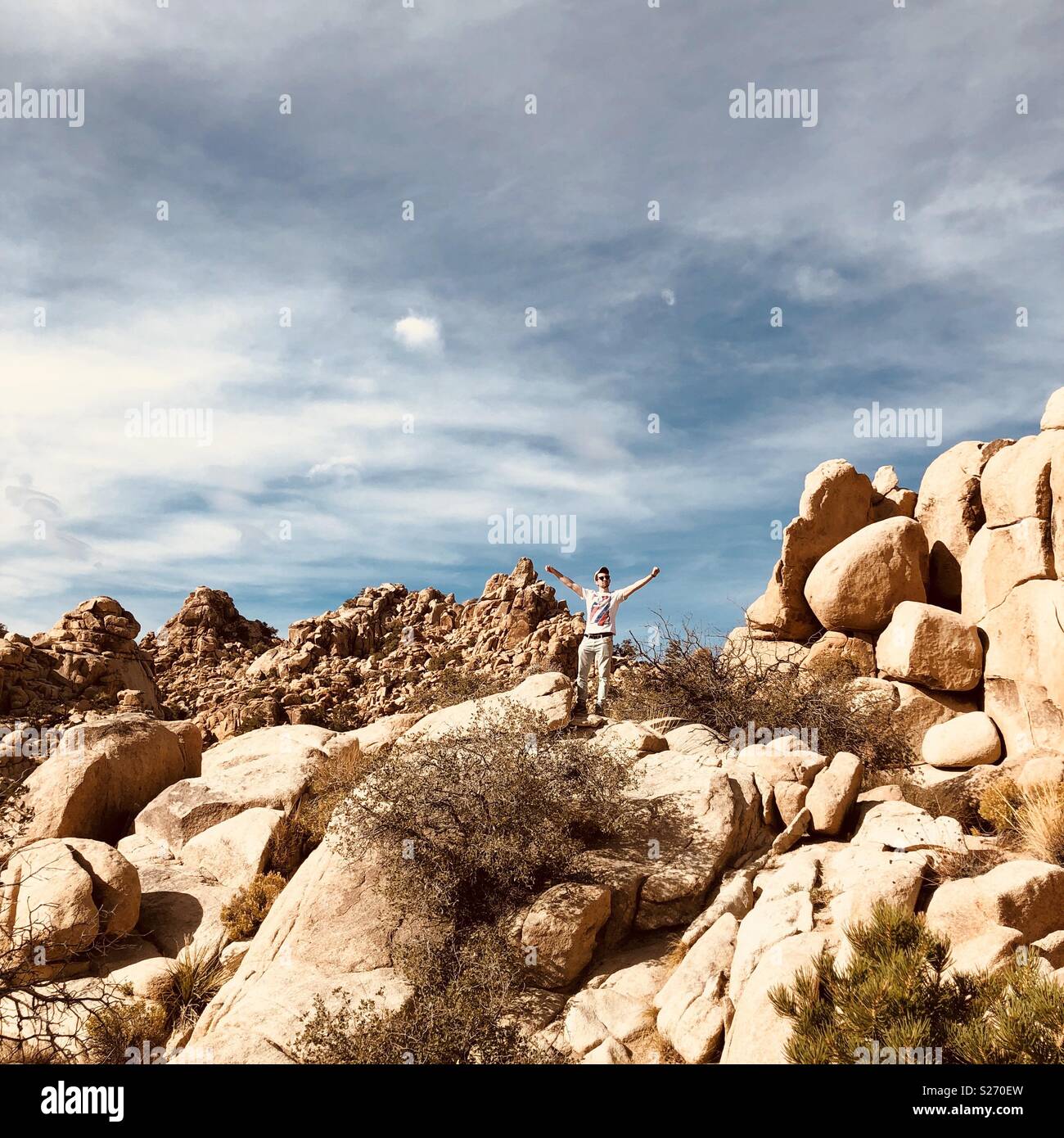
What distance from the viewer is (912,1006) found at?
21.3 ft

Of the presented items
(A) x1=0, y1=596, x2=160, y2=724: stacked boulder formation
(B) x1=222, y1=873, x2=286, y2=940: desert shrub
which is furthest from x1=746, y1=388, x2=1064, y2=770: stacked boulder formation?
(A) x1=0, y1=596, x2=160, y2=724: stacked boulder formation

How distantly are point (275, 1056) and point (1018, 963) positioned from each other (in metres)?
7.44

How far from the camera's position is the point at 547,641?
36.7 m

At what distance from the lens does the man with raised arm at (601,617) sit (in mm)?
14984

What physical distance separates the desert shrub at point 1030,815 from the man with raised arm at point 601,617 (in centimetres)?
611

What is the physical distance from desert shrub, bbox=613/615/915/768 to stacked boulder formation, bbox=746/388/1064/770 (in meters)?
0.79

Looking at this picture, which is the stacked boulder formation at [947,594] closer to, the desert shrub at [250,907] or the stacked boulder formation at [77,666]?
the desert shrub at [250,907]

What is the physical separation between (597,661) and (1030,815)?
290 inches

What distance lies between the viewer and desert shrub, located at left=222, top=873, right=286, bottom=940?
511 inches

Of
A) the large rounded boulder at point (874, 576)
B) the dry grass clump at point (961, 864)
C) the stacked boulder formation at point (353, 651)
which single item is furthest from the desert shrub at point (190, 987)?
the stacked boulder formation at point (353, 651)

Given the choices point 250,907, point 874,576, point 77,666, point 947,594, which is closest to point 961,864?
point 250,907

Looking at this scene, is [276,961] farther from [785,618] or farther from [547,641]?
[547,641]

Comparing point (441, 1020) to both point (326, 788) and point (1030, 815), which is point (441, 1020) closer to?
point (326, 788)

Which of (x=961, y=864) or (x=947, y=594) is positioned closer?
(x=961, y=864)
